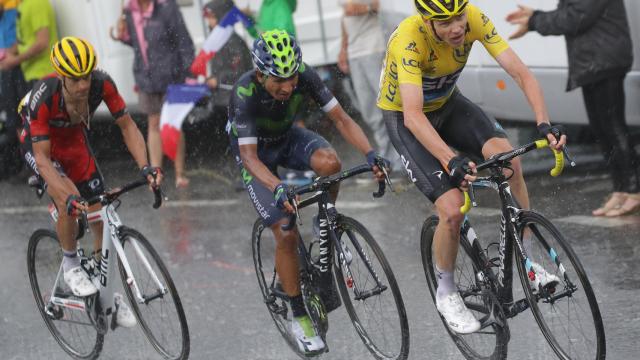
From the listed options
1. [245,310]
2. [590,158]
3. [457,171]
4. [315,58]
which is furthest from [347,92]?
[457,171]

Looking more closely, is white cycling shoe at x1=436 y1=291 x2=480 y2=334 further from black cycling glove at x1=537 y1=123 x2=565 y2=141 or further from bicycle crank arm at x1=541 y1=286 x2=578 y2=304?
black cycling glove at x1=537 y1=123 x2=565 y2=141

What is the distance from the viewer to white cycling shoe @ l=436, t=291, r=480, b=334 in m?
6.27

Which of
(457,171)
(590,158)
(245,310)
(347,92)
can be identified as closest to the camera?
(457,171)

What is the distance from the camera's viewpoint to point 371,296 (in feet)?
21.6

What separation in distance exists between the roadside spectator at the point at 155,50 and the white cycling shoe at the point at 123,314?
5215mm

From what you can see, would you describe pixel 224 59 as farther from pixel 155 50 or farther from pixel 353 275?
pixel 353 275

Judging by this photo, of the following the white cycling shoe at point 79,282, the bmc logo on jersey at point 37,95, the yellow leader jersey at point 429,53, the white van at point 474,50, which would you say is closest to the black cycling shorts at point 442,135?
the yellow leader jersey at point 429,53

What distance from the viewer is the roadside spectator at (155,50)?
1237cm

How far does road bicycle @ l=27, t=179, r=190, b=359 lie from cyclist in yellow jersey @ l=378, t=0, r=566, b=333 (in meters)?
1.47

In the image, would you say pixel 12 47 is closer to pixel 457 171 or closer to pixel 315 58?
pixel 315 58

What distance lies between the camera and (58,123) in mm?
7523

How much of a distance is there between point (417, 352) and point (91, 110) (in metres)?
2.42

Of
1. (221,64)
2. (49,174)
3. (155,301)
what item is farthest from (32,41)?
(155,301)

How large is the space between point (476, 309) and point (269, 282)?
1.56 metres
